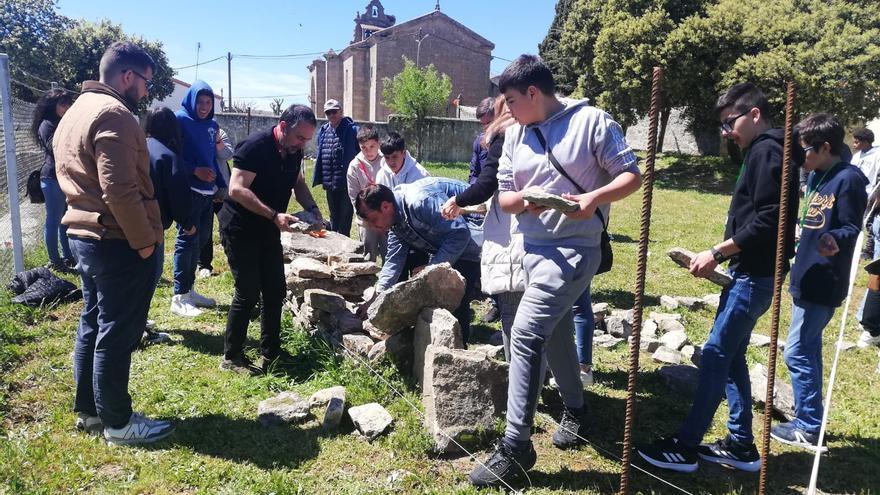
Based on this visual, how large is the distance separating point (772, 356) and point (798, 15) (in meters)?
19.5

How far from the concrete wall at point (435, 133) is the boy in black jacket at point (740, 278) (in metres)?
21.6

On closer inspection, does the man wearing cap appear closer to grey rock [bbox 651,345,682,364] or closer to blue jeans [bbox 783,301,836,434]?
grey rock [bbox 651,345,682,364]

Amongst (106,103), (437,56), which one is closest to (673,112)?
(437,56)

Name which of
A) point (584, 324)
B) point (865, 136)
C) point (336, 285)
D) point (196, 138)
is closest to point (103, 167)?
point (336, 285)

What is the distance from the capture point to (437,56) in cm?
3653

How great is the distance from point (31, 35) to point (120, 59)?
3103 centimetres

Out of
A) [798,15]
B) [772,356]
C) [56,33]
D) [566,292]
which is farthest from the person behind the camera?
[56,33]

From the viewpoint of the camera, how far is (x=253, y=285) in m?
4.12

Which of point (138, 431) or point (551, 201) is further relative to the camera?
point (138, 431)

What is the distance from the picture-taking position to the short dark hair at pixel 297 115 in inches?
156

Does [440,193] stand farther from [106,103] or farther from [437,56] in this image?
[437,56]

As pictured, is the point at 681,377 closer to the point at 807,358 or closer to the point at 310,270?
the point at 807,358

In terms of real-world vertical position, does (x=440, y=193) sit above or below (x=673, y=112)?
below

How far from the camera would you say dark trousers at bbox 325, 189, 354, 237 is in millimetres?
7353
